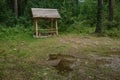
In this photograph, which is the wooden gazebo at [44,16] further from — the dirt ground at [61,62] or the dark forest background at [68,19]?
the dirt ground at [61,62]

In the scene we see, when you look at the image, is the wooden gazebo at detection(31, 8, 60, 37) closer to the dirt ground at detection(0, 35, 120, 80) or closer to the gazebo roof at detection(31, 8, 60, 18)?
the gazebo roof at detection(31, 8, 60, 18)

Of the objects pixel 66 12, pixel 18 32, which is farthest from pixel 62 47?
pixel 66 12

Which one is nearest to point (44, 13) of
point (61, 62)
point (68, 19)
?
point (68, 19)

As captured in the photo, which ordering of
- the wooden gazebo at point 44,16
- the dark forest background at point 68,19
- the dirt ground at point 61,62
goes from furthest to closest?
the dark forest background at point 68,19 → the wooden gazebo at point 44,16 → the dirt ground at point 61,62

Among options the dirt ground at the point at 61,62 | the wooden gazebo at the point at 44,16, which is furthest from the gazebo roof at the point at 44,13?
the dirt ground at the point at 61,62

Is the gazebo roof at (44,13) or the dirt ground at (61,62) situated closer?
the dirt ground at (61,62)

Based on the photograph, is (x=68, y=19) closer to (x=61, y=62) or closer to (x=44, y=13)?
(x=44, y=13)

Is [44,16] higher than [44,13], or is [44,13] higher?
[44,13]

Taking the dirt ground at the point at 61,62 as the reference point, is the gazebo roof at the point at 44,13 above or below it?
above

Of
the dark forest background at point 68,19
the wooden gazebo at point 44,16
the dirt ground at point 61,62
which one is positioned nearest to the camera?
the dirt ground at point 61,62

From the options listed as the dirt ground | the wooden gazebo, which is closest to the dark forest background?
the wooden gazebo

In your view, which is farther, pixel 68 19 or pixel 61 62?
pixel 68 19

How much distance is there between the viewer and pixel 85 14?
24672 millimetres

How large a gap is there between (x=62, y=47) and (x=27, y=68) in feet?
15.0
